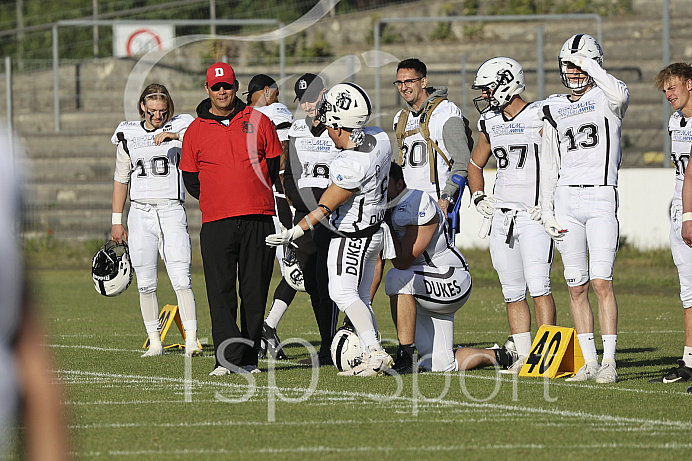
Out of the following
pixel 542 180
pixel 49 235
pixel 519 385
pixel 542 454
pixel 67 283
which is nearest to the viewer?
pixel 542 454

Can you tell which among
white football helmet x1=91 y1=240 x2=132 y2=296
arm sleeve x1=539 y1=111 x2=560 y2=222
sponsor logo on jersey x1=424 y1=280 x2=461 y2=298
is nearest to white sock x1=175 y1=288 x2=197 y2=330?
white football helmet x1=91 y1=240 x2=132 y2=296

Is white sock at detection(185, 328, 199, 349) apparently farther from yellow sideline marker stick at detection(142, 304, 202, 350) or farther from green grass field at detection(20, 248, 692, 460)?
yellow sideline marker stick at detection(142, 304, 202, 350)

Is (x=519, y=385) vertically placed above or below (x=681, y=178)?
below

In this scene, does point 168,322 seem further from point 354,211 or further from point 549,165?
point 549,165

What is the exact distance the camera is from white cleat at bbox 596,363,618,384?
832 cm

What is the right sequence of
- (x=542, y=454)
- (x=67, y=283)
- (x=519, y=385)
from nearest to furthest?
(x=542, y=454) < (x=519, y=385) < (x=67, y=283)

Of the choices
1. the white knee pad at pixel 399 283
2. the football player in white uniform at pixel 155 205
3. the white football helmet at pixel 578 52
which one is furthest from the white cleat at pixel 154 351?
the white football helmet at pixel 578 52

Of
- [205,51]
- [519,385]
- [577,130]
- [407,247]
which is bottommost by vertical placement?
[519,385]

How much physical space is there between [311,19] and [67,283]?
1394 cm

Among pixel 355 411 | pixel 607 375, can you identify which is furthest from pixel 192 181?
pixel 607 375

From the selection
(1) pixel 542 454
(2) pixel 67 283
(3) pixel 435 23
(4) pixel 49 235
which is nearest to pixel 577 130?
(1) pixel 542 454

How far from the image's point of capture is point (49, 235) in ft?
82.0

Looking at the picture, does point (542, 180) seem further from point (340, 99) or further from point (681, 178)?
point (340, 99)

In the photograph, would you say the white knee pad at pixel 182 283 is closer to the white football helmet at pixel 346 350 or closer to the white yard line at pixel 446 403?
the white yard line at pixel 446 403
